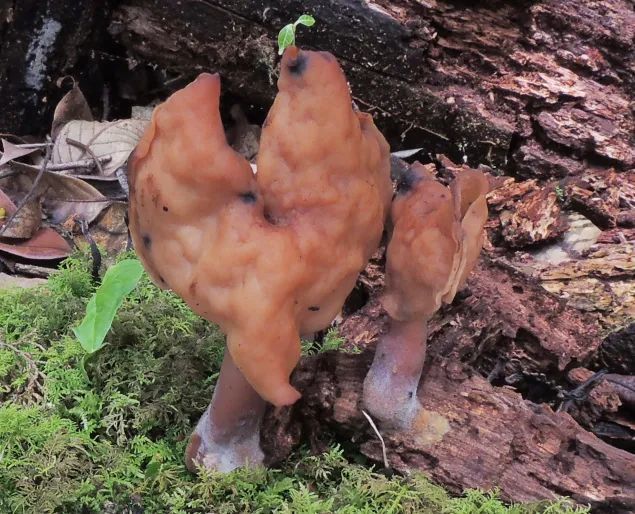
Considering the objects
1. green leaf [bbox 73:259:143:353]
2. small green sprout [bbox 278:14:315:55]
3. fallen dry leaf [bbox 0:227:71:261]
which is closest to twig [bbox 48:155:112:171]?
fallen dry leaf [bbox 0:227:71:261]

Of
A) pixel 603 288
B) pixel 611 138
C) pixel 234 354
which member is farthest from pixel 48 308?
pixel 611 138

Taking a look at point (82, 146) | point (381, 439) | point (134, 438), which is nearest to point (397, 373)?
point (381, 439)

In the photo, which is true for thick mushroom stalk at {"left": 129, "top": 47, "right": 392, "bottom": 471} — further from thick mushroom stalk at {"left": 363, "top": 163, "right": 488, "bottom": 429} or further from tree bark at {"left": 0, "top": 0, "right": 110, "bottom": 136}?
tree bark at {"left": 0, "top": 0, "right": 110, "bottom": 136}

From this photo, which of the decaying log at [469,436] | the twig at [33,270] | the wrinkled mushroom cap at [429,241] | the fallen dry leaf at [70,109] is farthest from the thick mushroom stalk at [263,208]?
the fallen dry leaf at [70,109]

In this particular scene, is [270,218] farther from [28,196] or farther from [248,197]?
[28,196]

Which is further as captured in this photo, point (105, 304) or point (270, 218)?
point (105, 304)

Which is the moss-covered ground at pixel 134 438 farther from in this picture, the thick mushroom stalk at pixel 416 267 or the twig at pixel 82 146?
the twig at pixel 82 146

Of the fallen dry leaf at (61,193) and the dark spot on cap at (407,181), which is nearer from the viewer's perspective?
the dark spot on cap at (407,181)
